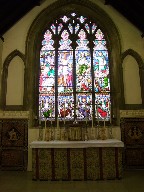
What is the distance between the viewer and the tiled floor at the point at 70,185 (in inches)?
180

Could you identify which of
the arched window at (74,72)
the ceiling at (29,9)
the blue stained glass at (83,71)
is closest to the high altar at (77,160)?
the arched window at (74,72)

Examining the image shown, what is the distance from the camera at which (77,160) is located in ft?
18.0

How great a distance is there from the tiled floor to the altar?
0.22m

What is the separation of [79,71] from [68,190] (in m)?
4.15

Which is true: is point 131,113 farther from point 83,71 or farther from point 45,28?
point 45,28

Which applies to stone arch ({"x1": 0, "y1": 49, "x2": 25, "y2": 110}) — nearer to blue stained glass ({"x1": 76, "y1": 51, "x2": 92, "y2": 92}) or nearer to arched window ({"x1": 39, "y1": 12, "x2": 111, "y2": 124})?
arched window ({"x1": 39, "y1": 12, "x2": 111, "y2": 124})

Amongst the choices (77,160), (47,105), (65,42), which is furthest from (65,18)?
(77,160)

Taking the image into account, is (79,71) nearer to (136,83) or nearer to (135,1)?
(136,83)

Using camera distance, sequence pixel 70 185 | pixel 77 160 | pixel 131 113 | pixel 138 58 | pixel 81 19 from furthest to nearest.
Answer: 1. pixel 81 19
2. pixel 138 58
3. pixel 131 113
4. pixel 77 160
5. pixel 70 185

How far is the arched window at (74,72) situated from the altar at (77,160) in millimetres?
1597

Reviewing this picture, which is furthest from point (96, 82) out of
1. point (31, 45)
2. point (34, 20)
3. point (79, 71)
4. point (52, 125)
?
point (34, 20)

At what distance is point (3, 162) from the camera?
22.1 feet

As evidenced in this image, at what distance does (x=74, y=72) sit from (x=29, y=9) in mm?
2808

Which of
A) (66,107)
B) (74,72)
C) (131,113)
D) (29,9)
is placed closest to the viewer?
(131,113)
